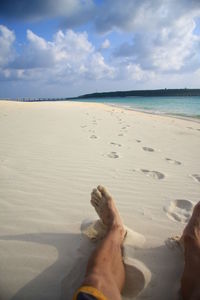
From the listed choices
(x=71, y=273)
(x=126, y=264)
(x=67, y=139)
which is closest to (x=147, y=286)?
(x=126, y=264)

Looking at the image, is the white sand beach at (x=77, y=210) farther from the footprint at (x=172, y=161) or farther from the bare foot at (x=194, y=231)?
the bare foot at (x=194, y=231)

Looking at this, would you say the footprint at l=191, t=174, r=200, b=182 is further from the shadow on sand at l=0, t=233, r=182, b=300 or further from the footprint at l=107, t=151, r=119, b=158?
the shadow on sand at l=0, t=233, r=182, b=300

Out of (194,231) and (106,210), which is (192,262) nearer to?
(194,231)

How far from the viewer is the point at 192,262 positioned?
1.38m

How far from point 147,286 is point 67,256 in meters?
0.55

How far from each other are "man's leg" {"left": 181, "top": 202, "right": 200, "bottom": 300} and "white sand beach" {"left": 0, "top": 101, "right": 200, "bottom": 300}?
13 cm

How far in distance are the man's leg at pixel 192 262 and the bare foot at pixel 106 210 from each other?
47 cm

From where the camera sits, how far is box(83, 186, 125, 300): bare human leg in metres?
1.16

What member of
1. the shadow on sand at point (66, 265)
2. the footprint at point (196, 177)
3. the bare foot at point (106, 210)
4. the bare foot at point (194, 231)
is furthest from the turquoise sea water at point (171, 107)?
the shadow on sand at point (66, 265)

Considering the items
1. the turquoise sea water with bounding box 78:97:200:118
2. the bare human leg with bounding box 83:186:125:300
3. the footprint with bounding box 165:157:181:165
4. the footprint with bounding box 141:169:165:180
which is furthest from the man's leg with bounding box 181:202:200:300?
the turquoise sea water with bounding box 78:97:200:118

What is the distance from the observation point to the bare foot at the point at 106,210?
5.84 ft

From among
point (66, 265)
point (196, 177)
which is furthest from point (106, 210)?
point (196, 177)

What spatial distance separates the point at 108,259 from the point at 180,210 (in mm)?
1187

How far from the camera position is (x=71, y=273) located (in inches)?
57.5
